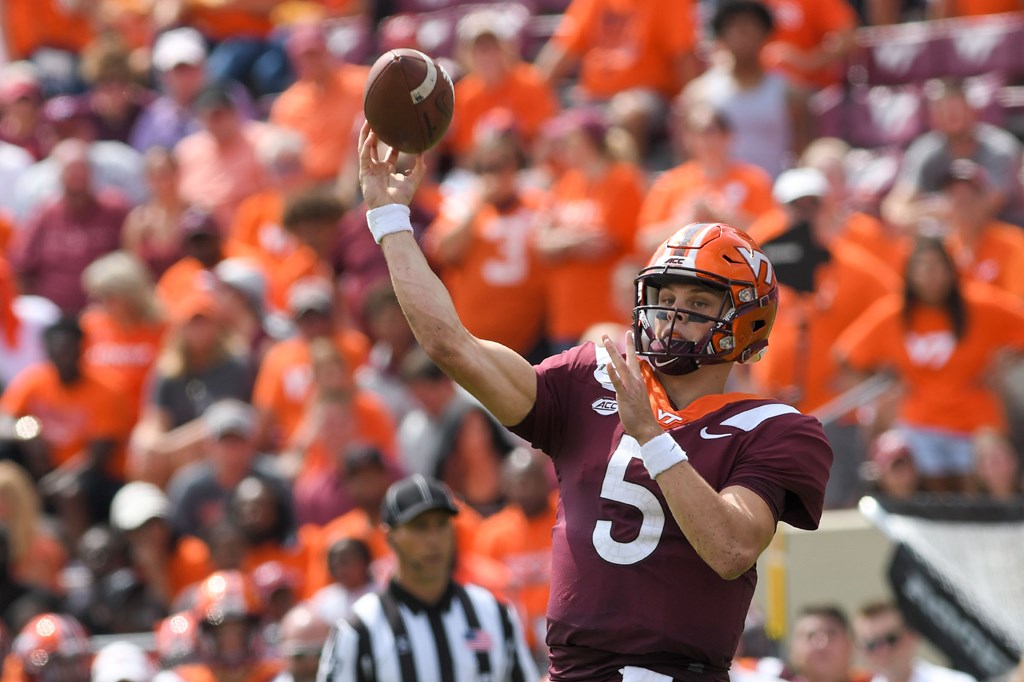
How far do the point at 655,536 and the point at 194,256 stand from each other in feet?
24.7

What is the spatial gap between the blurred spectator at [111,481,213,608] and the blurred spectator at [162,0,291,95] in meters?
5.57

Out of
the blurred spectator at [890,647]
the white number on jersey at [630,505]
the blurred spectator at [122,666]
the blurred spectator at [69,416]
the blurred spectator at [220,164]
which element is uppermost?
the white number on jersey at [630,505]

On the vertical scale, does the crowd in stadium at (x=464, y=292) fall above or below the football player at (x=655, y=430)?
below

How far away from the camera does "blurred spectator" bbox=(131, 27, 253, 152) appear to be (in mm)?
12820

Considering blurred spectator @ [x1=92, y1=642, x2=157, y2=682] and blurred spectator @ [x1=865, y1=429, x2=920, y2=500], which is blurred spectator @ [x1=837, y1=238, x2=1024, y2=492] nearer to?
blurred spectator @ [x1=865, y1=429, x2=920, y2=500]

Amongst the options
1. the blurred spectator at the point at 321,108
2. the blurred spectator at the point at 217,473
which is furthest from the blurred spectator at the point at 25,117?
the blurred spectator at the point at 217,473

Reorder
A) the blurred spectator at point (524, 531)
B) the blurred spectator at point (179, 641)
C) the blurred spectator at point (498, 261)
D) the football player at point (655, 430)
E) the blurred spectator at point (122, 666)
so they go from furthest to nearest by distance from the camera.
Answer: the blurred spectator at point (498, 261) < the blurred spectator at point (524, 531) < the blurred spectator at point (179, 641) < the blurred spectator at point (122, 666) < the football player at point (655, 430)

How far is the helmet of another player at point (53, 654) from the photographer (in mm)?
7621

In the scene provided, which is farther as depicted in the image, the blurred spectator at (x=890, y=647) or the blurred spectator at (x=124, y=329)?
the blurred spectator at (x=124, y=329)

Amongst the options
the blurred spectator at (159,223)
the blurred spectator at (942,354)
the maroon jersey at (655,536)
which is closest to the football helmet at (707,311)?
the maroon jersey at (655,536)

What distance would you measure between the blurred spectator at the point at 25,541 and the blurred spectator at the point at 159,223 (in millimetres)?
2369

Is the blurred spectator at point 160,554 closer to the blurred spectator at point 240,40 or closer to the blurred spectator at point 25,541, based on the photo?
the blurred spectator at point 25,541

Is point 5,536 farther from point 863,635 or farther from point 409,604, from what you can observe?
point 863,635

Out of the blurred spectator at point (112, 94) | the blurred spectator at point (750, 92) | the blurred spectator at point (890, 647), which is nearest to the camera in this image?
the blurred spectator at point (890, 647)
